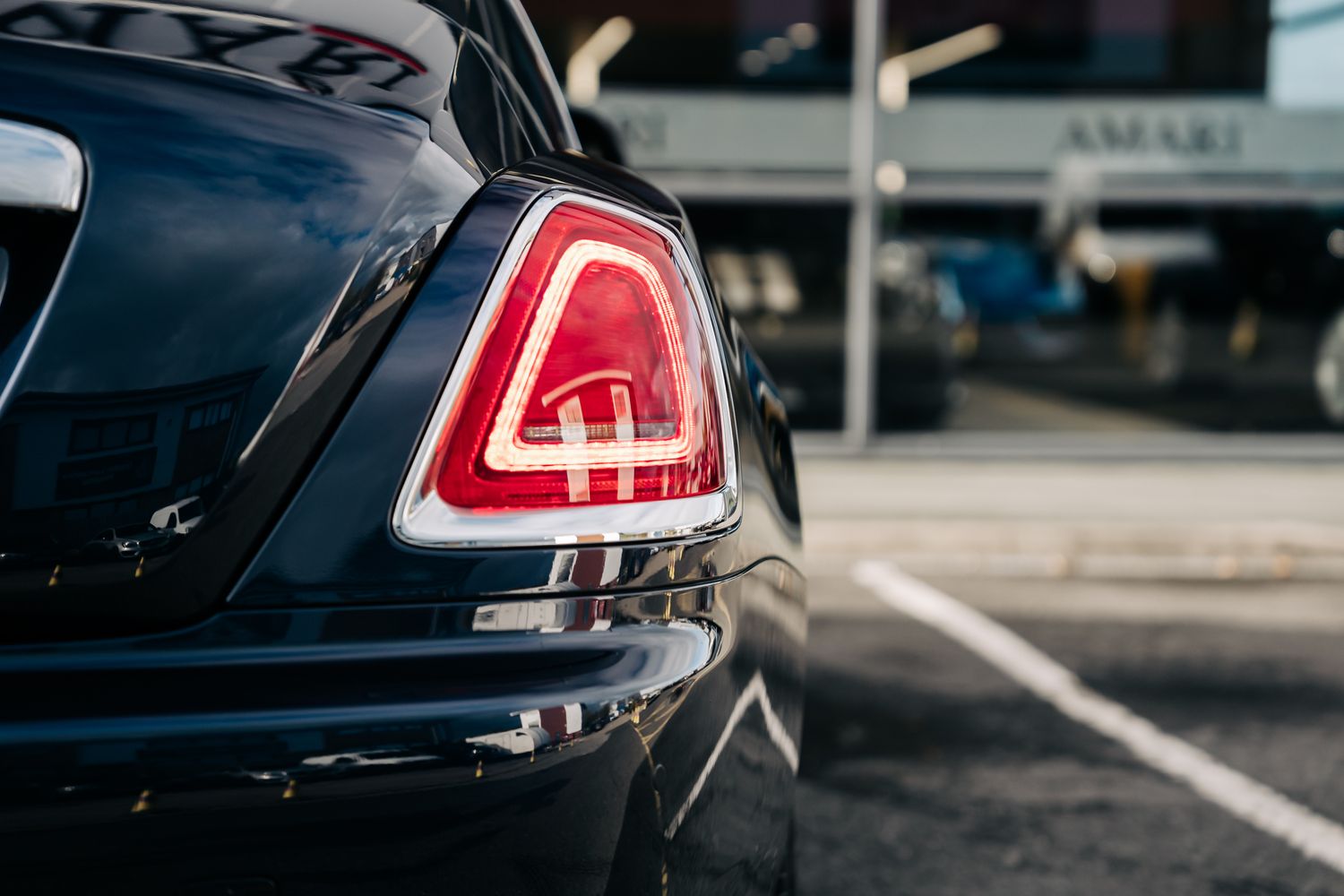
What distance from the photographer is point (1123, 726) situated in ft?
12.8

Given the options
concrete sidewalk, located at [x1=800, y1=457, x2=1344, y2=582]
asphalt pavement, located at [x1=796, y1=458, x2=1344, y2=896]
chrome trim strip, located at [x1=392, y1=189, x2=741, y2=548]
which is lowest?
concrete sidewalk, located at [x1=800, y1=457, x2=1344, y2=582]

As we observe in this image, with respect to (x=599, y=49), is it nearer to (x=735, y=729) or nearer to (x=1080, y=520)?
(x=1080, y=520)

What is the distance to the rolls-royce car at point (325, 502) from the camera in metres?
1.04

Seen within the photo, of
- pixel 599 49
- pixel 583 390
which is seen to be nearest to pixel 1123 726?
pixel 583 390

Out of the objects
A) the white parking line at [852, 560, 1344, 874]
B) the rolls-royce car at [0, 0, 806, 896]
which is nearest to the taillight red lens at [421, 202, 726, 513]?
the rolls-royce car at [0, 0, 806, 896]

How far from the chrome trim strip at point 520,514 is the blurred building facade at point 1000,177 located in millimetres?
8130

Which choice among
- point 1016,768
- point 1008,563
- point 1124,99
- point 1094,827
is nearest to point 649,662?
point 1094,827

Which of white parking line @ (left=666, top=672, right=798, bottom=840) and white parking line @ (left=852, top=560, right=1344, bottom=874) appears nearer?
white parking line @ (left=666, top=672, right=798, bottom=840)

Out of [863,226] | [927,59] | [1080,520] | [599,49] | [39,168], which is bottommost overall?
[1080,520]

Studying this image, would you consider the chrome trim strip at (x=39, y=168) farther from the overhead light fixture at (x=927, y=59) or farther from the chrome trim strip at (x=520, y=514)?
the overhead light fixture at (x=927, y=59)

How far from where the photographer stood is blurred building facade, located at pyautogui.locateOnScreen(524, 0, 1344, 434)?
9.41 metres

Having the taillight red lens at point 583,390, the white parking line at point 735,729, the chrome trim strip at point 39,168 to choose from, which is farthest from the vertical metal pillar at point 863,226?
the chrome trim strip at point 39,168

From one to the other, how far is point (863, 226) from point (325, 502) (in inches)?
342

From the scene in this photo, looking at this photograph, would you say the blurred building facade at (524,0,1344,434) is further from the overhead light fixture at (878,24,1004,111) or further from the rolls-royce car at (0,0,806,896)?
the rolls-royce car at (0,0,806,896)
